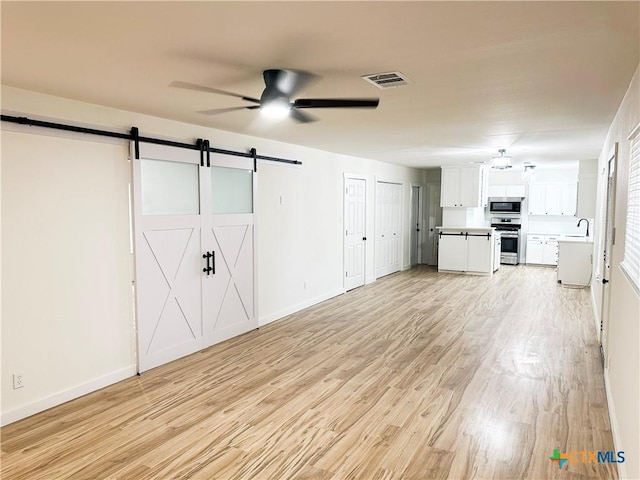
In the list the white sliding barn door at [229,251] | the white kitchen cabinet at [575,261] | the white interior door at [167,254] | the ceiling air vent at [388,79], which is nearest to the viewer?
the ceiling air vent at [388,79]

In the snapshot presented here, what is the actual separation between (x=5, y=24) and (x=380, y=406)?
338cm

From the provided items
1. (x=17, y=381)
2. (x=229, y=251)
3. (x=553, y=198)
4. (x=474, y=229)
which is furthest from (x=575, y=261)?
(x=17, y=381)

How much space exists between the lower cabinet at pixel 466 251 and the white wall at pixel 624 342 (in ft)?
19.4

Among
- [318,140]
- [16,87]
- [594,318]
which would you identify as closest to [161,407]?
[16,87]

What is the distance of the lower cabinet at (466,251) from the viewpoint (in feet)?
31.5

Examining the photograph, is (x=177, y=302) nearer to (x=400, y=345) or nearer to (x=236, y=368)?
(x=236, y=368)

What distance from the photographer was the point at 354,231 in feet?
26.3

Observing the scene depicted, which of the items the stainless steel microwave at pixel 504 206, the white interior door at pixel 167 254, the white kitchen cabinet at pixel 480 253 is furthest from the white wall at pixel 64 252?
the stainless steel microwave at pixel 504 206

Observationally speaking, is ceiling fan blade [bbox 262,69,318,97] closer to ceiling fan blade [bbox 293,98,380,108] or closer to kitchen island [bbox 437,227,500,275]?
ceiling fan blade [bbox 293,98,380,108]

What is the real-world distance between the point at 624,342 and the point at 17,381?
417 centimetres

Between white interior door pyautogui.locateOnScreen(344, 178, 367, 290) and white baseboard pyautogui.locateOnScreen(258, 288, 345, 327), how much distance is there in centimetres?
47

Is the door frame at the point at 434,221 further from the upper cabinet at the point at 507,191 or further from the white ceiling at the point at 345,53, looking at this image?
the white ceiling at the point at 345,53

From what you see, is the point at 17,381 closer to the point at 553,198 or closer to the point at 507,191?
the point at 507,191

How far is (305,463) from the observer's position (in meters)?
2.70
